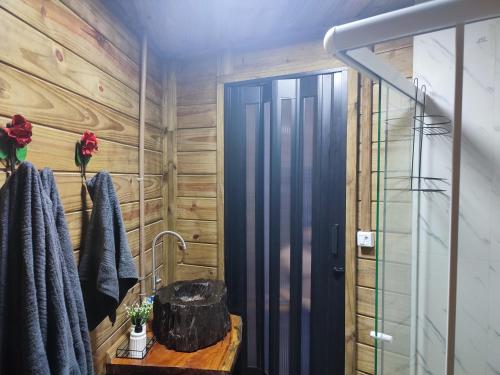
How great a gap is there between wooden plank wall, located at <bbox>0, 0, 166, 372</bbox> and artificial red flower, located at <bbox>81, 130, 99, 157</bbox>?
32mm

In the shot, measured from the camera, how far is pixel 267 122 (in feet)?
5.35

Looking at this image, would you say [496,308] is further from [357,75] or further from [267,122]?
[267,122]

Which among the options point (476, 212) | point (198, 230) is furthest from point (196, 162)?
point (476, 212)

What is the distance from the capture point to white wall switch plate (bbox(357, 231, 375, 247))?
1.43 metres

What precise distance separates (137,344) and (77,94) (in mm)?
1061

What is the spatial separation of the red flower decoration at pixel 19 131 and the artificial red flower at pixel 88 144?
10.0 inches

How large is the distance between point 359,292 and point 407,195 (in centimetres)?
61

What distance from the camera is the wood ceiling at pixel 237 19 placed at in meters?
1.31

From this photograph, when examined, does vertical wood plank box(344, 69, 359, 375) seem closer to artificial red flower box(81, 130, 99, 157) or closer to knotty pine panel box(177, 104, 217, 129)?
knotty pine panel box(177, 104, 217, 129)

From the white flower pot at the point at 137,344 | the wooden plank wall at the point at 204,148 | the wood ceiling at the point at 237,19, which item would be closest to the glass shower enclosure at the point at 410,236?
the wood ceiling at the point at 237,19

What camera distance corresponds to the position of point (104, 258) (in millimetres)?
1007

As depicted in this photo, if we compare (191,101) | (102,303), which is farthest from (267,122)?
(102,303)

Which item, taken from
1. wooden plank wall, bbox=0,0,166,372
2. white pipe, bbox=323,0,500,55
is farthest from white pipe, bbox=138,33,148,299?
white pipe, bbox=323,0,500,55

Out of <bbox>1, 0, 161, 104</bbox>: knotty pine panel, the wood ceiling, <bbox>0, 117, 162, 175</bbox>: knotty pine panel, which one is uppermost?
the wood ceiling
